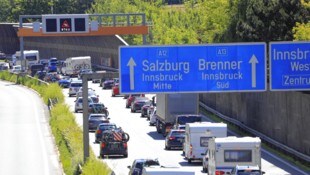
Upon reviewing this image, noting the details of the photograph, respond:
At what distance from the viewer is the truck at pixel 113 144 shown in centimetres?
5247

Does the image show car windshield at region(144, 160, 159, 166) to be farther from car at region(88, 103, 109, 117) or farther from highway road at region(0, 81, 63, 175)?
car at region(88, 103, 109, 117)

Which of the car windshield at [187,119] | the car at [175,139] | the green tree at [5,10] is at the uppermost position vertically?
the green tree at [5,10]

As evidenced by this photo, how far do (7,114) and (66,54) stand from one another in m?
48.8

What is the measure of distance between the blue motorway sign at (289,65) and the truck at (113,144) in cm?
1492

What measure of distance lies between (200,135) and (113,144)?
6194 mm

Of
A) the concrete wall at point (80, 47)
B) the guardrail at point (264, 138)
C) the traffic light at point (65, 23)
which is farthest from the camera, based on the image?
the concrete wall at point (80, 47)

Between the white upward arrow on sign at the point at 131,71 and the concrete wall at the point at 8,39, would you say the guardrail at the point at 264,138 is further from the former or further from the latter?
the concrete wall at the point at 8,39

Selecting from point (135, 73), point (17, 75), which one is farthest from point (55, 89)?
point (135, 73)

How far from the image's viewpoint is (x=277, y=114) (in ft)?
181

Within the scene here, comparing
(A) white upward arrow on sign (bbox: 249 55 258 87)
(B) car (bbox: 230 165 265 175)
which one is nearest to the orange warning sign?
(A) white upward arrow on sign (bbox: 249 55 258 87)

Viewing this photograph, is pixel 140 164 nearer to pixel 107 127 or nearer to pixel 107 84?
pixel 107 127

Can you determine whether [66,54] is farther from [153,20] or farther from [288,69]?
[288,69]

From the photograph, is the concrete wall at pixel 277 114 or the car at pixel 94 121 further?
the car at pixel 94 121

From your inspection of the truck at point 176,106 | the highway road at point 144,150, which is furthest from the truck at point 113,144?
the truck at point 176,106
